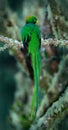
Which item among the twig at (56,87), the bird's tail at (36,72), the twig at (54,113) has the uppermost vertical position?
the twig at (56,87)

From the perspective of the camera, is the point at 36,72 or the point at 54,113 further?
the point at 54,113

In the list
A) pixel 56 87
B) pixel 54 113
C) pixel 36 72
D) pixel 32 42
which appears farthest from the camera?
pixel 56 87

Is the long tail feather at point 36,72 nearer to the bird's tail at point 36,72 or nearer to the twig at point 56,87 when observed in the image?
the bird's tail at point 36,72

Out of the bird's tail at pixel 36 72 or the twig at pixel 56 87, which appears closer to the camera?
the bird's tail at pixel 36 72

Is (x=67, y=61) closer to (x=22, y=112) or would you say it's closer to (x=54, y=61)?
(x=54, y=61)

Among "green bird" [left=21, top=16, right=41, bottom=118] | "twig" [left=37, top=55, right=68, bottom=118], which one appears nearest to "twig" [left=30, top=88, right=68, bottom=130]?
"twig" [left=37, top=55, right=68, bottom=118]

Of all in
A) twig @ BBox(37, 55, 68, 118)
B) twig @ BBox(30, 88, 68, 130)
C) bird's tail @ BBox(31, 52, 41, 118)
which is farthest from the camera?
twig @ BBox(37, 55, 68, 118)

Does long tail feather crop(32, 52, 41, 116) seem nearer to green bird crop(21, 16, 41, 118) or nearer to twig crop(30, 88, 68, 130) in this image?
green bird crop(21, 16, 41, 118)

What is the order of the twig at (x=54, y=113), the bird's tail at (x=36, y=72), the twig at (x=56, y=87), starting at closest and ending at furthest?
the bird's tail at (x=36, y=72) → the twig at (x=54, y=113) → the twig at (x=56, y=87)

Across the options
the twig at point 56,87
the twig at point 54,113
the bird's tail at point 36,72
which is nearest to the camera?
the bird's tail at point 36,72

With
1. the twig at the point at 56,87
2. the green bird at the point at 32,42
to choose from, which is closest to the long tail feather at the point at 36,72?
the green bird at the point at 32,42

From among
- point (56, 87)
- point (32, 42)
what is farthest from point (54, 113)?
point (32, 42)

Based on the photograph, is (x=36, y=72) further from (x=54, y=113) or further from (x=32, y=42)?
(x=54, y=113)
